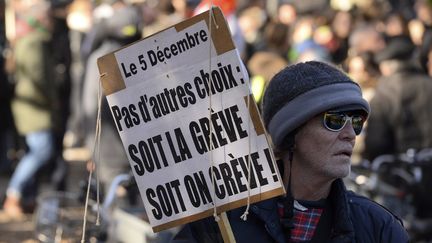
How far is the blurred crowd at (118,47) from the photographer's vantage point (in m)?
10.9

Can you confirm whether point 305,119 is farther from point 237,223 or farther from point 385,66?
point 385,66

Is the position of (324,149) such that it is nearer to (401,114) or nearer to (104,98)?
(104,98)

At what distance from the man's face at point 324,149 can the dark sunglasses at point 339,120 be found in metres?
0.01

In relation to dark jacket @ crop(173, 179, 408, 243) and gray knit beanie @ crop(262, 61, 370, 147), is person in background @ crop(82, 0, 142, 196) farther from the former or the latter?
dark jacket @ crop(173, 179, 408, 243)

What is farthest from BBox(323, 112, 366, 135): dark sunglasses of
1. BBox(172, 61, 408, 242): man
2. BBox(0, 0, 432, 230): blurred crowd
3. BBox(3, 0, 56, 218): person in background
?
BBox(3, 0, 56, 218): person in background

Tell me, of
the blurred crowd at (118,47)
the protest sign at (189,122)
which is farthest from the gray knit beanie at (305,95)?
the blurred crowd at (118,47)

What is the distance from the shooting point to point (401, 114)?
10922 mm

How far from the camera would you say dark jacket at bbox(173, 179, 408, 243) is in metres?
4.18

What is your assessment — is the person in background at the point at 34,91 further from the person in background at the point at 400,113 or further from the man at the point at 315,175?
the man at the point at 315,175

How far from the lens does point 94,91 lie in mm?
11609

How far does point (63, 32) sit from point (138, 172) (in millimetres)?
11345

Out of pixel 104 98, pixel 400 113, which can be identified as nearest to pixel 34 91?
pixel 104 98

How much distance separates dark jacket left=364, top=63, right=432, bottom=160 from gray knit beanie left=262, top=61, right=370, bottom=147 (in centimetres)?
649

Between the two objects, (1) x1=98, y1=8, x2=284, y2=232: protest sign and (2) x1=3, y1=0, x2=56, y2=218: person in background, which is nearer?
(1) x1=98, y1=8, x2=284, y2=232: protest sign
